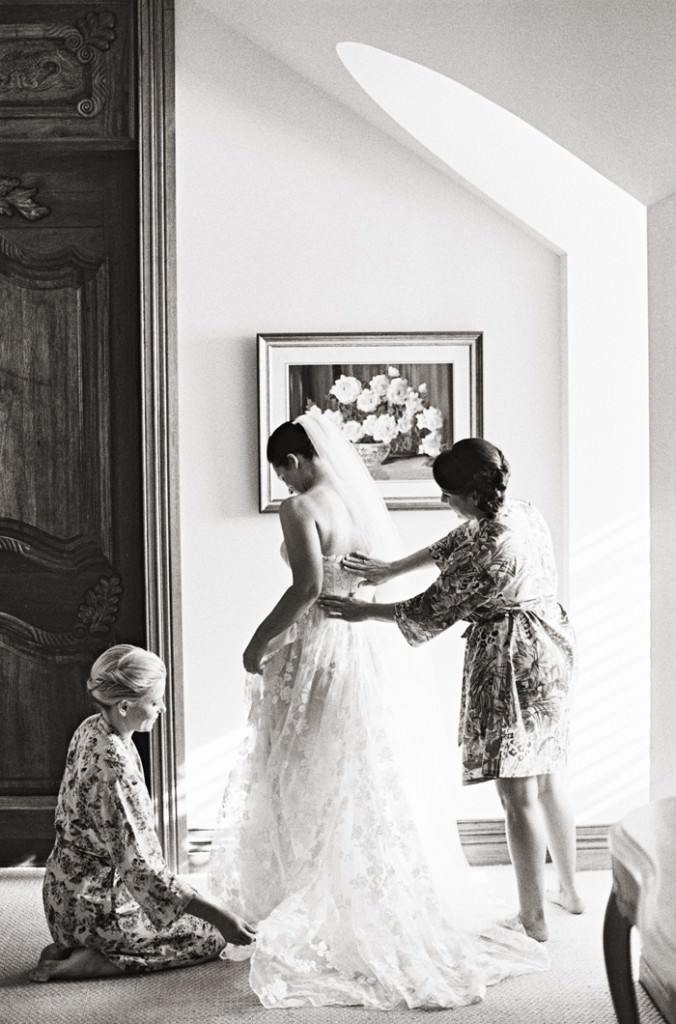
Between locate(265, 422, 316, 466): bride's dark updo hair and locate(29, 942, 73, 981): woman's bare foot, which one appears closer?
locate(29, 942, 73, 981): woman's bare foot

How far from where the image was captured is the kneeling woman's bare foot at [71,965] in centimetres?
319

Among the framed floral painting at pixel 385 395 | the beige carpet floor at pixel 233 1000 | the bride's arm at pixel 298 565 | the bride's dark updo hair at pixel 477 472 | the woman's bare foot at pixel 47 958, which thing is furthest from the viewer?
the framed floral painting at pixel 385 395

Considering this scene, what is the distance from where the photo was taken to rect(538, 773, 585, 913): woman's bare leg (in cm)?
361

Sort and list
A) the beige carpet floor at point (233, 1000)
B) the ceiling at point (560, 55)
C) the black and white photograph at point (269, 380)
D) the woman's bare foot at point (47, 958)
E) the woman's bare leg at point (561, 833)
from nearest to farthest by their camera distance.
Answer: the ceiling at point (560, 55) < the beige carpet floor at point (233, 1000) < the woman's bare foot at point (47, 958) < the woman's bare leg at point (561, 833) < the black and white photograph at point (269, 380)

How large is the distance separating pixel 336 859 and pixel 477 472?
3.72 ft

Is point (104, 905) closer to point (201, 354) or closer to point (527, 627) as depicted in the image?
point (527, 627)

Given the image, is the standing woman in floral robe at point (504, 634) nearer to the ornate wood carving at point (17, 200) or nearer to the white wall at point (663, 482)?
the white wall at point (663, 482)

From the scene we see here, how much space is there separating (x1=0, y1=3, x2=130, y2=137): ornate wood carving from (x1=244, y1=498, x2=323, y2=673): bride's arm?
5.22 ft

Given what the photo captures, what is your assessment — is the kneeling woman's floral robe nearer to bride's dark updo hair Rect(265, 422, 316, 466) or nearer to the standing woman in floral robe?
the standing woman in floral robe

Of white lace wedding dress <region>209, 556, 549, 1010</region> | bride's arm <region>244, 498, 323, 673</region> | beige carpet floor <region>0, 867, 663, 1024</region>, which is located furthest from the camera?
bride's arm <region>244, 498, 323, 673</region>

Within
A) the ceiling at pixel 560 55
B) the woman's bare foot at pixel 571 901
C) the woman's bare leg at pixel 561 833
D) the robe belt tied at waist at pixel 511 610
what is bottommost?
the woman's bare foot at pixel 571 901

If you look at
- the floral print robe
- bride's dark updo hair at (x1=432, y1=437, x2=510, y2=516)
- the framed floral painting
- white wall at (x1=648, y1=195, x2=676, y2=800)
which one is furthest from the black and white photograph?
white wall at (x1=648, y1=195, x2=676, y2=800)

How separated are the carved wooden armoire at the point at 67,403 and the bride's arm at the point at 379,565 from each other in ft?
2.69

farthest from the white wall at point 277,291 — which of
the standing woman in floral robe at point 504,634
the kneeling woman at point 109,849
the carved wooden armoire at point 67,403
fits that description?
the kneeling woman at point 109,849
